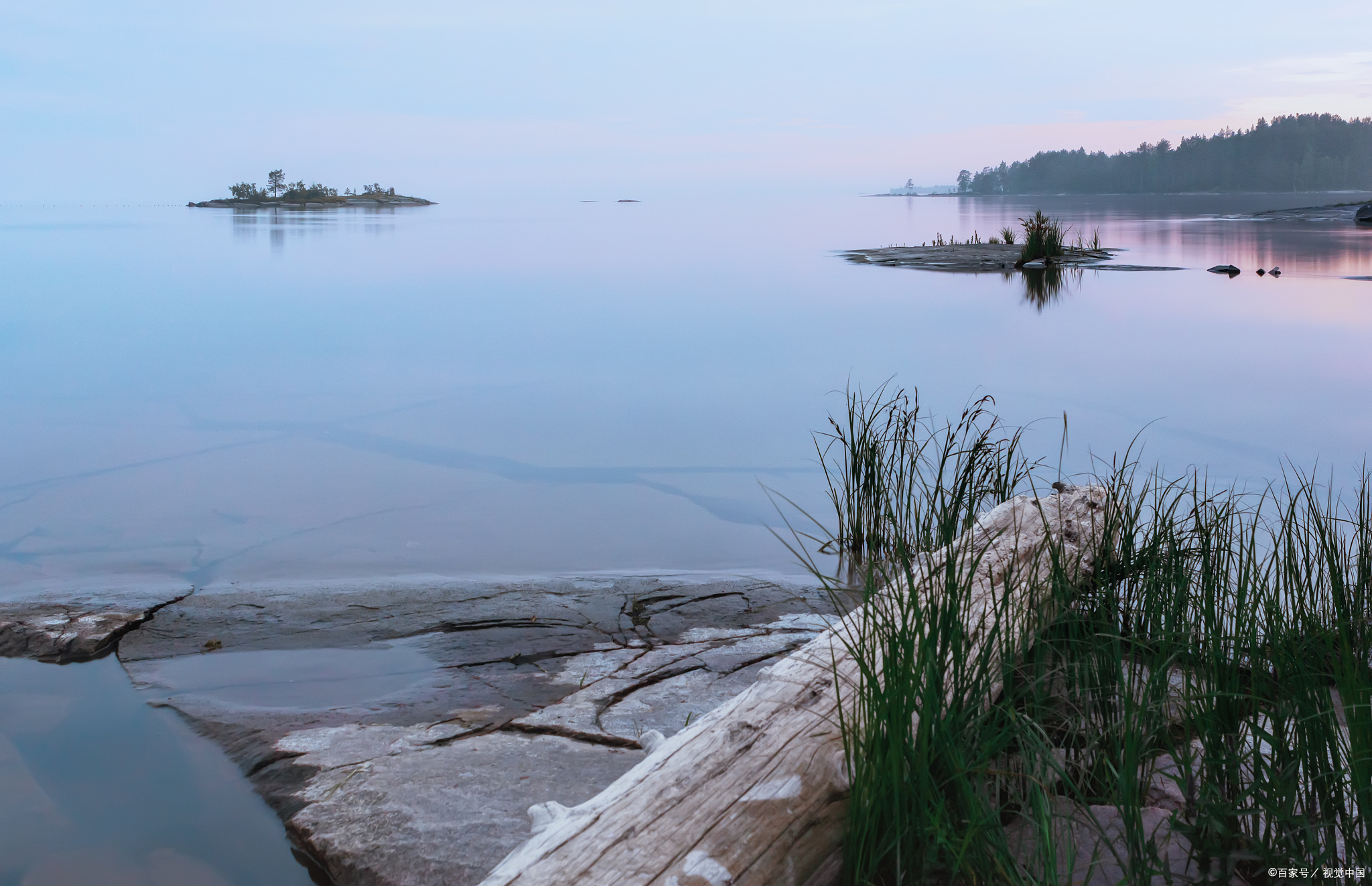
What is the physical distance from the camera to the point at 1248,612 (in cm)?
240

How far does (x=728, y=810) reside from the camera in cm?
193

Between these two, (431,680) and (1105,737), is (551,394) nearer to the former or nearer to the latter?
(431,680)

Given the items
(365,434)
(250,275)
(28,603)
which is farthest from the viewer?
(250,275)

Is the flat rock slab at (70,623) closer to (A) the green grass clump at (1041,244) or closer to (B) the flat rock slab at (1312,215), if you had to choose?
(A) the green grass clump at (1041,244)

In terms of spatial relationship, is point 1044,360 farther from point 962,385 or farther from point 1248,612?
point 1248,612

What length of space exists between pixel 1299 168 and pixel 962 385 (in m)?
143

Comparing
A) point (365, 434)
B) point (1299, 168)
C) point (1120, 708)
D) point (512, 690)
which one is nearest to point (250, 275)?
point (365, 434)

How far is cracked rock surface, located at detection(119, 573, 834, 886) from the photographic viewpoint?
2521 mm

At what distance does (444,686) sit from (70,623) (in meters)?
1.66

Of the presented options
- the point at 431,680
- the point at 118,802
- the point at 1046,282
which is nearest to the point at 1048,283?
the point at 1046,282

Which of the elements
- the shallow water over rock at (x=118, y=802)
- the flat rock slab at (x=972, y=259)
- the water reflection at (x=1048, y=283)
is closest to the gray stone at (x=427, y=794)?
the shallow water over rock at (x=118, y=802)

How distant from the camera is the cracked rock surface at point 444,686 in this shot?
252 centimetres

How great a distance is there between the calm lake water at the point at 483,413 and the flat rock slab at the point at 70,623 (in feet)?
0.35

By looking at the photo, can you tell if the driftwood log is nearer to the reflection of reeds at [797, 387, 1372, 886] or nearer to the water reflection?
the reflection of reeds at [797, 387, 1372, 886]
